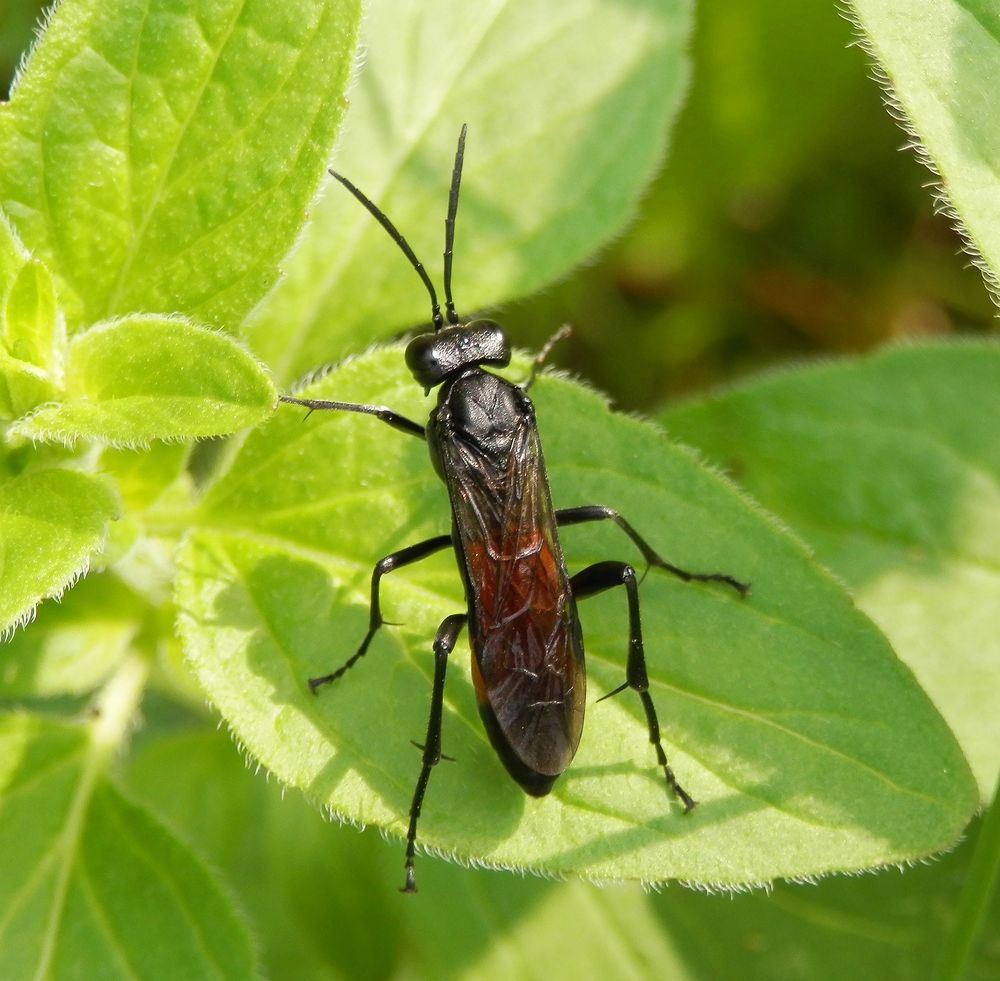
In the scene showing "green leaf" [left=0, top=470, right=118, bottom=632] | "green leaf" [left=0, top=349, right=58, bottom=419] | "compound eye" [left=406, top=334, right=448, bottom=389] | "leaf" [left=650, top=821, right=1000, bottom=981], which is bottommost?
"leaf" [left=650, top=821, right=1000, bottom=981]

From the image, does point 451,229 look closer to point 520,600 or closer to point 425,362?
point 425,362

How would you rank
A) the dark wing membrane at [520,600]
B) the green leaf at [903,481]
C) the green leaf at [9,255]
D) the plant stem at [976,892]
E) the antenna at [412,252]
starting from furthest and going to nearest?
the green leaf at [903,481]
the antenna at [412,252]
the plant stem at [976,892]
the green leaf at [9,255]
the dark wing membrane at [520,600]

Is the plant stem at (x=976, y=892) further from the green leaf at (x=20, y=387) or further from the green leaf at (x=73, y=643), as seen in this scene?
the green leaf at (x=20, y=387)

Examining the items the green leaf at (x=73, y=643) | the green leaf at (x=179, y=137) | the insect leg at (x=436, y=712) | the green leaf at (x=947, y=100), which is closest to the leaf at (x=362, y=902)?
the green leaf at (x=73, y=643)

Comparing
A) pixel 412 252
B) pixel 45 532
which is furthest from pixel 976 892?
pixel 45 532

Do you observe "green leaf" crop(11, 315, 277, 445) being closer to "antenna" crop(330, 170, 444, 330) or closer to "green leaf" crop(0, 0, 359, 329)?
"green leaf" crop(0, 0, 359, 329)

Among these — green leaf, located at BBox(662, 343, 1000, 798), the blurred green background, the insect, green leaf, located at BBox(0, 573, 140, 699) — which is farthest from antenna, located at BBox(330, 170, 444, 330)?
the blurred green background
